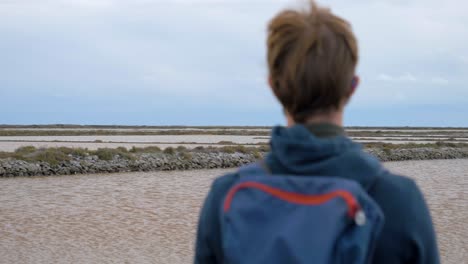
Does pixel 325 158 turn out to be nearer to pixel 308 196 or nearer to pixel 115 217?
pixel 308 196

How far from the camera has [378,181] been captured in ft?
4.33

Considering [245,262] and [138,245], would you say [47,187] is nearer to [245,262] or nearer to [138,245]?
[138,245]

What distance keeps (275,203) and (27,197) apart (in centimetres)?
1432

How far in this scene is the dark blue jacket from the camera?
4.27 feet

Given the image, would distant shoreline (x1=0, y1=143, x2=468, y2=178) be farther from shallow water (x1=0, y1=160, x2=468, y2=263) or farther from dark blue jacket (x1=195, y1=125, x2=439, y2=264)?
dark blue jacket (x1=195, y1=125, x2=439, y2=264)

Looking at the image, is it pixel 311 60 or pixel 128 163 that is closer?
pixel 311 60

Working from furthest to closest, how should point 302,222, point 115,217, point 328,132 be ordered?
point 115,217
point 328,132
point 302,222

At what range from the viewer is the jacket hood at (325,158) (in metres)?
1.29

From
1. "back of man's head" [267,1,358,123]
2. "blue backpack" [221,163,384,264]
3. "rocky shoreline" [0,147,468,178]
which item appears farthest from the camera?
"rocky shoreline" [0,147,468,178]

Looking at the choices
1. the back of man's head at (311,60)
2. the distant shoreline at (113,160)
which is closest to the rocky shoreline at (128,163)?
the distant shoreline at (113,160)

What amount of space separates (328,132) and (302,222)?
0.70 ft

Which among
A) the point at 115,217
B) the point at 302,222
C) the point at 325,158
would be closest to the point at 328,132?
the point at 325,158

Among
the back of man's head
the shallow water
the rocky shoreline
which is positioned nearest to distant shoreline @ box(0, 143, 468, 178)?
the rocky shoreline

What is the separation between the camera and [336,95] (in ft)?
4.47
